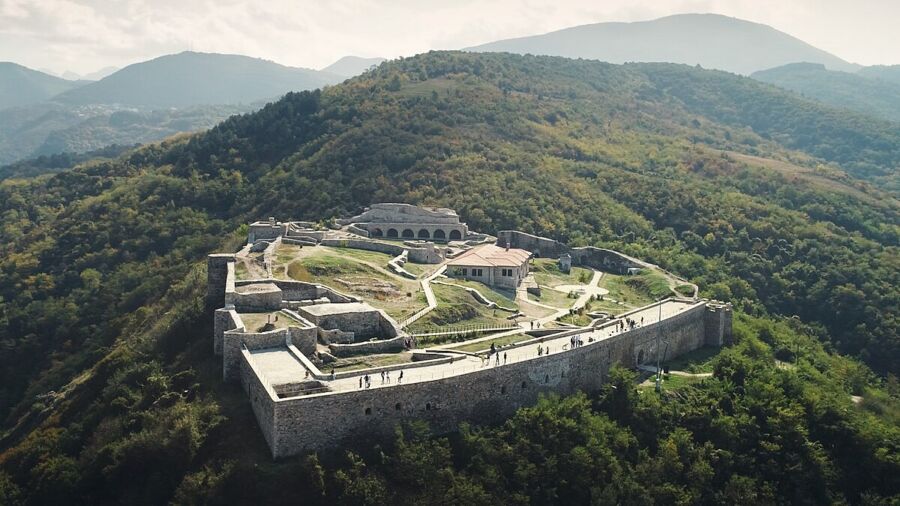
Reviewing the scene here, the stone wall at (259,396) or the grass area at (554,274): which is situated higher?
the stone wall at (259,396)

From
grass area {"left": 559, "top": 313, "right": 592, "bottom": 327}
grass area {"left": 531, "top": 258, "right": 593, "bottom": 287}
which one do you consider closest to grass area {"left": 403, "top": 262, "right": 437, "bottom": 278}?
grass area {"left": 531, "top": 258, "right": 593, "bottom": 287}

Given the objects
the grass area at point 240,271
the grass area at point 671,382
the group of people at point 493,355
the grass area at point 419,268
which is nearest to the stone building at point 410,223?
the grass area at point 419,268

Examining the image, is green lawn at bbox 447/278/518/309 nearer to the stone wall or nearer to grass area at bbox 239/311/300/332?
grass area at bbox 239/311/300/332

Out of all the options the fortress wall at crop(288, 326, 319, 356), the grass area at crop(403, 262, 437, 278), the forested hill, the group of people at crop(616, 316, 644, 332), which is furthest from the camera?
the grass area at crop(403, 262, 437, 278)

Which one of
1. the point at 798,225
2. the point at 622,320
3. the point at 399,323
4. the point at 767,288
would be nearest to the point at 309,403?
the point at 399,323

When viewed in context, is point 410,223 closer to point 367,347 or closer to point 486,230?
point 486,230

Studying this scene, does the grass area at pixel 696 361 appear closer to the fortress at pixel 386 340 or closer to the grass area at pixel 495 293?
the fortress at pixel 386 340
